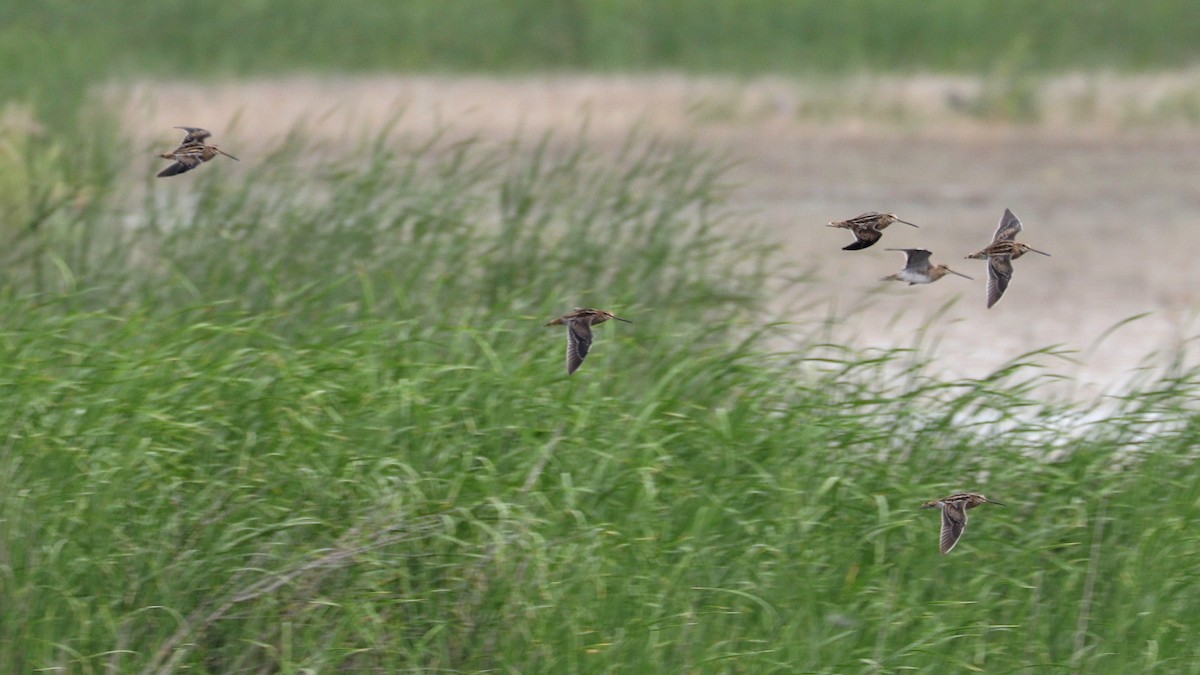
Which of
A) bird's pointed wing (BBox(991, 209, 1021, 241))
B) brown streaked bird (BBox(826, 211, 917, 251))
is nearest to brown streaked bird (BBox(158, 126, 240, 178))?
brown streaked bird (BBox(826, 211, 917, 251))

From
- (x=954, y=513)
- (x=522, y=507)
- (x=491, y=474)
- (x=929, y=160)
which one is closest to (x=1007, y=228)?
(x=954, y=513)

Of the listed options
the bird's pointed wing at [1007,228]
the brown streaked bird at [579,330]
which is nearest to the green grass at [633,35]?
the brown streaked bird at [579,330]

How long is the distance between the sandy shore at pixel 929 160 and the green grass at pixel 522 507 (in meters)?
2.83

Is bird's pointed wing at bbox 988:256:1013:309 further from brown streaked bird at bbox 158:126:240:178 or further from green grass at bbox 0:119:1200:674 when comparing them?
brown streaked bird at bbox 158:126:240:178

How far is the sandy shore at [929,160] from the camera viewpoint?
26.6 ft

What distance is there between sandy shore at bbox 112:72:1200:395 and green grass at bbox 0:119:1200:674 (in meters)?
2.83

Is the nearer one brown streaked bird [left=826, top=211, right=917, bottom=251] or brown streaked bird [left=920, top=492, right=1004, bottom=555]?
brown streaked bird [left=826, top=211, right=917, bottom=251]

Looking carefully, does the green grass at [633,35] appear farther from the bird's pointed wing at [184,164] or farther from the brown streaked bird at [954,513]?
the brown streaked bird at [954,513]

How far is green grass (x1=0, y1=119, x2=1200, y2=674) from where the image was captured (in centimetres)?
313

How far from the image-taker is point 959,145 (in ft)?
45.2

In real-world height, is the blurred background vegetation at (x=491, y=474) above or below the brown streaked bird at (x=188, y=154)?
below

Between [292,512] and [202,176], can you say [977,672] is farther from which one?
[202,176]

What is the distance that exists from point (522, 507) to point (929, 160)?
1043cm

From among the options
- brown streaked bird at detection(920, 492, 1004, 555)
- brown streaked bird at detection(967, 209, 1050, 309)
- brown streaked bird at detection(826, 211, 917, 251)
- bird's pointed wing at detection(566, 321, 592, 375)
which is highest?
brown streaked bird at detection(826, 211, 917, 251)
